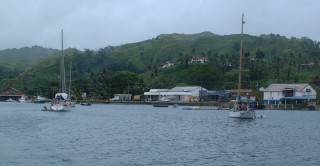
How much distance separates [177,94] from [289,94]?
43.5m

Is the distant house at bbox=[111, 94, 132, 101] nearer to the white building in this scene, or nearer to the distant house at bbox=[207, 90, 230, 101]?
the white building

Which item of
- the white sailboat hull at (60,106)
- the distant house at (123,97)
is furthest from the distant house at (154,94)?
the white sailboat hull at (60,106)

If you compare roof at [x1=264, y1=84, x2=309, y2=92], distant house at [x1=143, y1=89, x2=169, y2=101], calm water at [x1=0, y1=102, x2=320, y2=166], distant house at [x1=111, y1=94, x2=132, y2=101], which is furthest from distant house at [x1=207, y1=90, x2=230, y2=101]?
calm water at [x1=0, y1=102, x2=320, y2=166]

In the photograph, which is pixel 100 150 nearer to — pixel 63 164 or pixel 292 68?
pixel 63 164

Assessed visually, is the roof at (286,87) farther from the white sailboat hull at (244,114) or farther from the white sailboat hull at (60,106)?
the white sailboat hull at (60,106)

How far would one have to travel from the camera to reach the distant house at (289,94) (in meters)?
142

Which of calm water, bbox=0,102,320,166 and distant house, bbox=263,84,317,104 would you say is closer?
calm water, bbox=0,102,320,166

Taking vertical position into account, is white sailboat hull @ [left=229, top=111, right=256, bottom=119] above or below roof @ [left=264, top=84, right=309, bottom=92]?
below

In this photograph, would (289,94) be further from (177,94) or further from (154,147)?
(154,147)

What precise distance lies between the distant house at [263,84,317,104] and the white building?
28.9m

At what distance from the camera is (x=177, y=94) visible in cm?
17250

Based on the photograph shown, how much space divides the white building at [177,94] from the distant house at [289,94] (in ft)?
94.7

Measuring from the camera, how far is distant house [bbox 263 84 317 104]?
142500mm

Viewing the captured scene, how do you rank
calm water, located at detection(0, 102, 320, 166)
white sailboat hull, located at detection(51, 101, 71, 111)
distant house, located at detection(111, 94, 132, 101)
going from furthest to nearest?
1. distant house, located at detection(111, 94, 132, 101)
2. white sailboat hull, located at detection(51, 101, 71, 111)
3. calm water, located at detection(0, 102, 320, 166)
